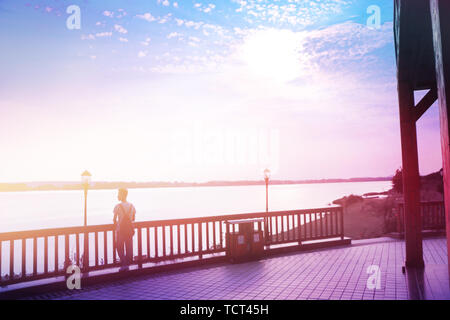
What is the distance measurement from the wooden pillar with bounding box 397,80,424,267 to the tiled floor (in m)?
0.44

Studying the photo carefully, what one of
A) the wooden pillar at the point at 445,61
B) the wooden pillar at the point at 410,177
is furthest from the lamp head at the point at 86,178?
the wooden pillar at the point at 445,61

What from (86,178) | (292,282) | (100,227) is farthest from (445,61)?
(86,178)

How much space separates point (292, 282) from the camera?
7160 mm

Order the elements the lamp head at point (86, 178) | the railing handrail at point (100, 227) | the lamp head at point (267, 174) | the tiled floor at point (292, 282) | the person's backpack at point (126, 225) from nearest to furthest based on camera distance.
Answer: the tiled floor at point (292, 282) → the railing handrail at point (100, 227) → the person's backpack at point (126, 225) → the lamp head at point (86, 178) → the lamp head at point (267, 174)

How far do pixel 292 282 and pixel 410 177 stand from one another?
3828 millimetres

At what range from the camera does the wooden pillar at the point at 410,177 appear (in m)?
8.29

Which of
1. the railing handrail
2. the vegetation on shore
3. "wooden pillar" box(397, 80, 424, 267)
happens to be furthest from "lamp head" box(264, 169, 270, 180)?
"wooden pillar" box(397, 80, 424, 267)

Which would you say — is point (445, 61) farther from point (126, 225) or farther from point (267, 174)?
point (267, 174)

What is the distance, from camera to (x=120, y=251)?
27.6ft

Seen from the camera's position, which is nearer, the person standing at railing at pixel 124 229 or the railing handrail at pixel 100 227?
the railing handrail at pixel 100 227

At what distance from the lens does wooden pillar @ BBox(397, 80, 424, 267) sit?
8289 millimetres

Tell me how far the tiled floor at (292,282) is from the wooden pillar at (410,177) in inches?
17.3

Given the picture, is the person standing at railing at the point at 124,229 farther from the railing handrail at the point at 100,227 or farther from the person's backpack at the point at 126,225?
the railing handrail at the point at 100,227
